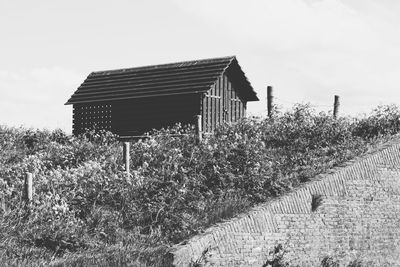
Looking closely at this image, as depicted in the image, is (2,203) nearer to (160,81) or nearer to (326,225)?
(326,225)

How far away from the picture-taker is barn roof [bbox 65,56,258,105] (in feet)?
87.2

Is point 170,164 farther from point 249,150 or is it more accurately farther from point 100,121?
point 100,121

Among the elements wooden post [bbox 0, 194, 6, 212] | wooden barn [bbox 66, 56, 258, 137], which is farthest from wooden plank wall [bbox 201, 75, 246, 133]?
wooden post [bbox 0, 194, 6, 212]

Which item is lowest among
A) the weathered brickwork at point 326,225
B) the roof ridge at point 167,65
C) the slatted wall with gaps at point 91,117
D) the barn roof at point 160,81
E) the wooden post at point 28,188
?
the weathered brickwork at point 326,225

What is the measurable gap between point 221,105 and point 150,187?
41.1 ft

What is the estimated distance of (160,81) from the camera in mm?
27953

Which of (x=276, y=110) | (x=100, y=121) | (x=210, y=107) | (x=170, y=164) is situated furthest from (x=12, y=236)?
(x=100, y=121)

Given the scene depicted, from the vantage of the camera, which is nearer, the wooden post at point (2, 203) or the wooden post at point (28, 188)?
the wooden post at point (2, 203)

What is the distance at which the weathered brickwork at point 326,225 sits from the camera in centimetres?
1347

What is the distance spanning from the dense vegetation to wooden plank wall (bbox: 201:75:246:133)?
15.7 feet

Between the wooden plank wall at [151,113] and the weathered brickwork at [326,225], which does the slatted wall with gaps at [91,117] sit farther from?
the weathered brickwork at [326,225]

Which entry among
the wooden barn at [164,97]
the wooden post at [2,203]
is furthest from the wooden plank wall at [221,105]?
the wooden post at [2,203]

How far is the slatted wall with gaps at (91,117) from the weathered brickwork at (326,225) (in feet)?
44.6

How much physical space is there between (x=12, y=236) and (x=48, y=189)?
2.40 meters
